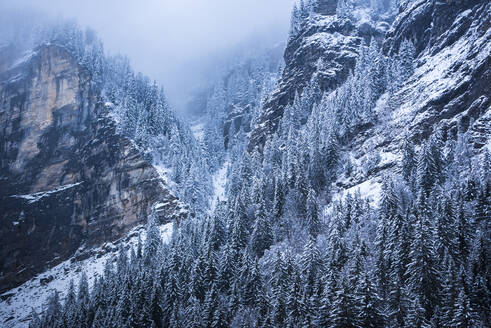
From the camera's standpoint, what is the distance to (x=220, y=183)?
131000 mm

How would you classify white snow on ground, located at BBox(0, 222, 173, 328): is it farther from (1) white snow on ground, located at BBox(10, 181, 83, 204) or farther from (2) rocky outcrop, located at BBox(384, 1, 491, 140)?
(2) rocky outcrop, located at BBox(384, 1, 491, 140)

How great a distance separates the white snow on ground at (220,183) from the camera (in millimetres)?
119387

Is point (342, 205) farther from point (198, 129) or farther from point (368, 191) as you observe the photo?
point (198, 129)

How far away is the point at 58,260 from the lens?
361 ft

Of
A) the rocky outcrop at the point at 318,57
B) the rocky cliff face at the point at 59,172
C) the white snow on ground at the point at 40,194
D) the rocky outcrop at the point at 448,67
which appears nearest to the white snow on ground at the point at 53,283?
the rocky cliff face at the point at 59,172

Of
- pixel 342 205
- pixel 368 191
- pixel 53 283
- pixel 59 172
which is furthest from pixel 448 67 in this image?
pixel 59 172

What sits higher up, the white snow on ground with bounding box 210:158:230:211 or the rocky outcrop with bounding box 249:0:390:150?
the rocky outcrop with bounding box 249:0:390:150

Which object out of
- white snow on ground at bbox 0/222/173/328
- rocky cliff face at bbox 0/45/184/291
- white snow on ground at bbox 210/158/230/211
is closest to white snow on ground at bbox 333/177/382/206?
white snow on ground at bbox 0/222/173/328

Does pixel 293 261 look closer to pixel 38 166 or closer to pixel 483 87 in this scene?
pixel 483 87

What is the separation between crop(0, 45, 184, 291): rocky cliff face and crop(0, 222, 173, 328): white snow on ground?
3.58m

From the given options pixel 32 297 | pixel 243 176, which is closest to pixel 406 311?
pixel 243 176

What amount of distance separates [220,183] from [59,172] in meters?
46.9

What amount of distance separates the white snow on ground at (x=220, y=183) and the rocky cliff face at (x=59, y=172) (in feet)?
43.4

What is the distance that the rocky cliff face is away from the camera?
112750 mm
